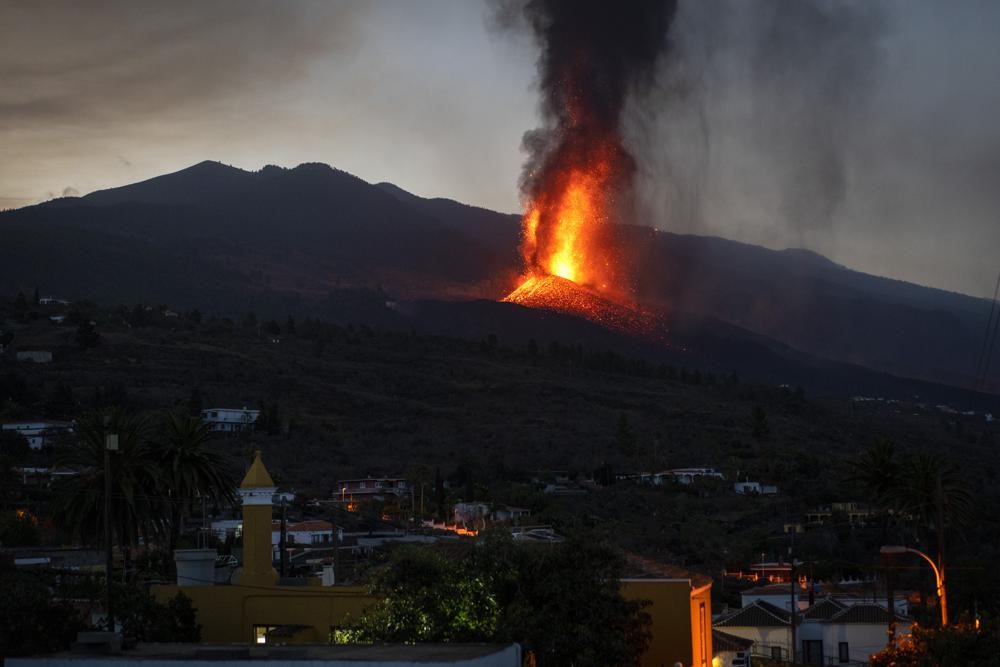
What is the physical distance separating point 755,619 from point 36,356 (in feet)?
417

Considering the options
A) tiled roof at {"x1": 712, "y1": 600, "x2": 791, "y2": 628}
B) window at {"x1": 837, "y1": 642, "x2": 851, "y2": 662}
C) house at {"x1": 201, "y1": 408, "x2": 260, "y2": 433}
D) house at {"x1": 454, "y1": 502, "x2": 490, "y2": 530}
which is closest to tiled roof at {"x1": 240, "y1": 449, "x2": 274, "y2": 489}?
tiled roof at {"x1": 712, "y1": 600, "x2": 791, "y2": 628}

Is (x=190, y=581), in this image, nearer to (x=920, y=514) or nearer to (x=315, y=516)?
(x=920, y=514)

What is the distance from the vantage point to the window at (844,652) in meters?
61.0

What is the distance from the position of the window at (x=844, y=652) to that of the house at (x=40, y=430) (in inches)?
3125

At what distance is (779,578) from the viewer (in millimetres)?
91312

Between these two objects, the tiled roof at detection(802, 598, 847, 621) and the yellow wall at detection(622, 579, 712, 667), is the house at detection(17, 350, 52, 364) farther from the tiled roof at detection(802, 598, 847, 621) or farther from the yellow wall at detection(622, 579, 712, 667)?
the yellow wall at detection(622, 579, 712, 667)

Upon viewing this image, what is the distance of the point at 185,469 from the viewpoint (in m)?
51.4

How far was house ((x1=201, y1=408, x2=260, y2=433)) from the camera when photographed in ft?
465

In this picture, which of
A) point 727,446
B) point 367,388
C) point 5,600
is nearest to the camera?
point 5,600

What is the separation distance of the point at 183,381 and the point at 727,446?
61836 millimetres

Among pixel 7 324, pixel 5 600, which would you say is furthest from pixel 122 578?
pixel 7 324

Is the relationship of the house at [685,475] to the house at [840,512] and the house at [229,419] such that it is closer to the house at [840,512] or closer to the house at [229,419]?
the house at [840,512]

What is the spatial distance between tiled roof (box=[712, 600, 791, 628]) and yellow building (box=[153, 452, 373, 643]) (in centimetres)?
2882

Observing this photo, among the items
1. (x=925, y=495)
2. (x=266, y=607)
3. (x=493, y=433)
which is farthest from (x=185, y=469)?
(x=493, y=433)
